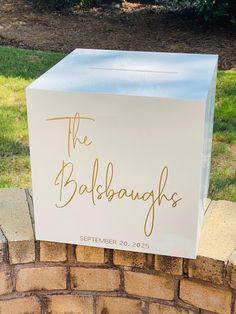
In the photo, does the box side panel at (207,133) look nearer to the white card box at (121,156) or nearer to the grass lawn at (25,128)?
the white card box at (121,156)

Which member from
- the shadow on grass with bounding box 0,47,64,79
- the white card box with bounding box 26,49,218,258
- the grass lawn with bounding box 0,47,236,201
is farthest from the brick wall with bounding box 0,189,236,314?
the shadow on grass with bounding box 0,47,64,79

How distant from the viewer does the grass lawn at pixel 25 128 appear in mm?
2891

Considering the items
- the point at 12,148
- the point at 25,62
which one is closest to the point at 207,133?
the point at 12,148

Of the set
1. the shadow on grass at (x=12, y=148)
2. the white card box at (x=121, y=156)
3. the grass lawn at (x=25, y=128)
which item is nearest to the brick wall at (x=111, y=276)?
the white card box at (x=121, y=156)

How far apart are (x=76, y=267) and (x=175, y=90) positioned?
738 mm

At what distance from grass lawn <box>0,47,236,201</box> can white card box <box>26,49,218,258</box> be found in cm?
95

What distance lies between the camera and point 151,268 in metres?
1.98

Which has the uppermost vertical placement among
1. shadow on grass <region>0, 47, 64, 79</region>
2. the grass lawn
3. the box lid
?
the box lid

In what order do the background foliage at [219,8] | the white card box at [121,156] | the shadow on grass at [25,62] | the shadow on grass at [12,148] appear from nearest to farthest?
the white card box at [121,156], the shadow on grass at [12,148], the shadow on grass at [25,62], the background foliage at [219,8]

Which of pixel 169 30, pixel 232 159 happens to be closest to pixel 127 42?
pixel 169 30

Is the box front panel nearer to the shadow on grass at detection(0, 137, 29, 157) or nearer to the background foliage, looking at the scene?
the shadow on grass at detection(0, 137, 29, 157)

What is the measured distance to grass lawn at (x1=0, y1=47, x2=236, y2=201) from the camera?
289cm

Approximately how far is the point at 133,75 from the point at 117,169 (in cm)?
34

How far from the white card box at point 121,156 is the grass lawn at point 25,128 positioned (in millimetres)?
954
